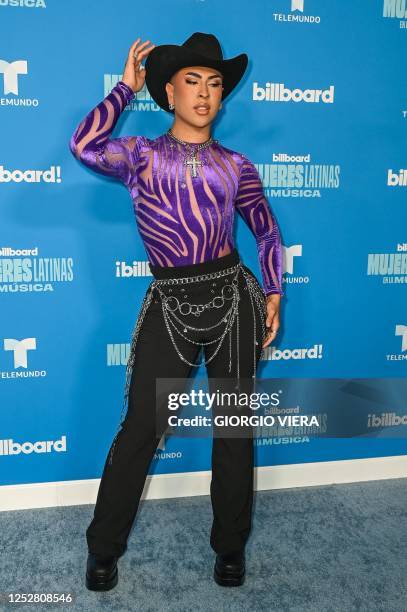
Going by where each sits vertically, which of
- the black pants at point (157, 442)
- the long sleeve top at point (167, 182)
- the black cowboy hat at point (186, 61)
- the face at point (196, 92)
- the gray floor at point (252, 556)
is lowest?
the gray floor at point (252, 556)

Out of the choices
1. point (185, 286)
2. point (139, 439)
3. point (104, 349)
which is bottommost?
point (139, 439)

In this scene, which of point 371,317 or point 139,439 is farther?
point 371,317

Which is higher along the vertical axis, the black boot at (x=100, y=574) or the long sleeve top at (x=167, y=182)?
the long sleeve top at (x=167, y=182)

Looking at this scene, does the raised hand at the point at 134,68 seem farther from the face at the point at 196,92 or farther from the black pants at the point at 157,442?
the black pants at the point at 157,442

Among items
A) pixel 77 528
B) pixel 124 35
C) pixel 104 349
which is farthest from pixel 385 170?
pixel 77 528

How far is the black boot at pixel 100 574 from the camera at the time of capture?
192cm

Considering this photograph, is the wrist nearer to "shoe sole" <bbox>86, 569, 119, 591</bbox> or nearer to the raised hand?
the raised hand

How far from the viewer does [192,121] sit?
1.90 metres

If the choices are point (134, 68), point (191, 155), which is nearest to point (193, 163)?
point (191, 155)

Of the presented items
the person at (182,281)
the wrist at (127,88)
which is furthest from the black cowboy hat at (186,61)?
the wrist at (127,88)

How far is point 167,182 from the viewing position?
1.88m

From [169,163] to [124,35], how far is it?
0.62 meters

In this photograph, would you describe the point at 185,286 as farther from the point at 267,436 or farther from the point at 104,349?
the point at 267,436

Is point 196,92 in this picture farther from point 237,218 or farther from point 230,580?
point 230,580
